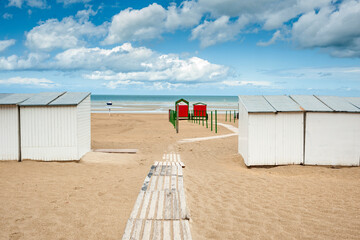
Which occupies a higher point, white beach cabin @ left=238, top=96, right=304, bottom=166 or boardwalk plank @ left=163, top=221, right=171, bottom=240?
white beach cabin @ left=238, top=96, right=304, bottom=166

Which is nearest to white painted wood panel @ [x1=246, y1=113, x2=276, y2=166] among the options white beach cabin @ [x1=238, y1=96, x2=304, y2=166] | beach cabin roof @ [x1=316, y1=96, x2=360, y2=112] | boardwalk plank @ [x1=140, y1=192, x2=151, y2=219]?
white beach cabin @ [x1=238, y1=96, x2=304, y2=166]

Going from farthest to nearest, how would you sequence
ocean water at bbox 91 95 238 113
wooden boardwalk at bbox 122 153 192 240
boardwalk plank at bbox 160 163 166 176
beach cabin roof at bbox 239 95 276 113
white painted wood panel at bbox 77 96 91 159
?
ocean water at bbox 91 95 238 113, white painted wood panel at bbox 77 96 91 159, beach cabin roof at bbox 239 95 276 113, boardwalk plank at bbox 160 163 166 176, wooden boardwalk at bbox 122 153 192 240

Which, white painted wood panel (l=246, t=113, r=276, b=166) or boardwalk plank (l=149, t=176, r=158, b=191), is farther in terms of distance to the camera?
white painted wood panel (l=246, t=113, r=276, b=166)

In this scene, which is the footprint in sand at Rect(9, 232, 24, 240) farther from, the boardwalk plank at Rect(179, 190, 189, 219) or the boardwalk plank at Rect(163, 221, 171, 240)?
the boardwalk plank at Rect(179, 190, 189, 219)

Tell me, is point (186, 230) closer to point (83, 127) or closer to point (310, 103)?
point (83, 127)

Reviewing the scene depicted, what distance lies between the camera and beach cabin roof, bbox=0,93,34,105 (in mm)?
8477

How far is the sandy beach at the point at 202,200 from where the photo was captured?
4.17m

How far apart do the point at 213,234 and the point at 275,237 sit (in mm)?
944

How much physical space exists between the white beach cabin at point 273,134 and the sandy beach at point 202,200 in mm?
395

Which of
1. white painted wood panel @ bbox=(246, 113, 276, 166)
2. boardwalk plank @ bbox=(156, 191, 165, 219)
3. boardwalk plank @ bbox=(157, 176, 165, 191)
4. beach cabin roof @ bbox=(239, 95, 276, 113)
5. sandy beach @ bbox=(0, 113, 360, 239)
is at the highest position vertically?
beach cabin roof @ bbox=(239, 95, 276, 113)

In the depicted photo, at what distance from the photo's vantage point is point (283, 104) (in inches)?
352

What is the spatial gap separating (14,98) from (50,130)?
1.80 m

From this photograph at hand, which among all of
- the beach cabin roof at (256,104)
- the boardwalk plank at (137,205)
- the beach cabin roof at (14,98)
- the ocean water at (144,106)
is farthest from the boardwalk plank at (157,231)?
the ocean water at (144,106)

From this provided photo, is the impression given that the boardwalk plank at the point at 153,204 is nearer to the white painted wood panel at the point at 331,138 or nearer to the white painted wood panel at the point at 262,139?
the white painted wood panel at the point at 262,139
